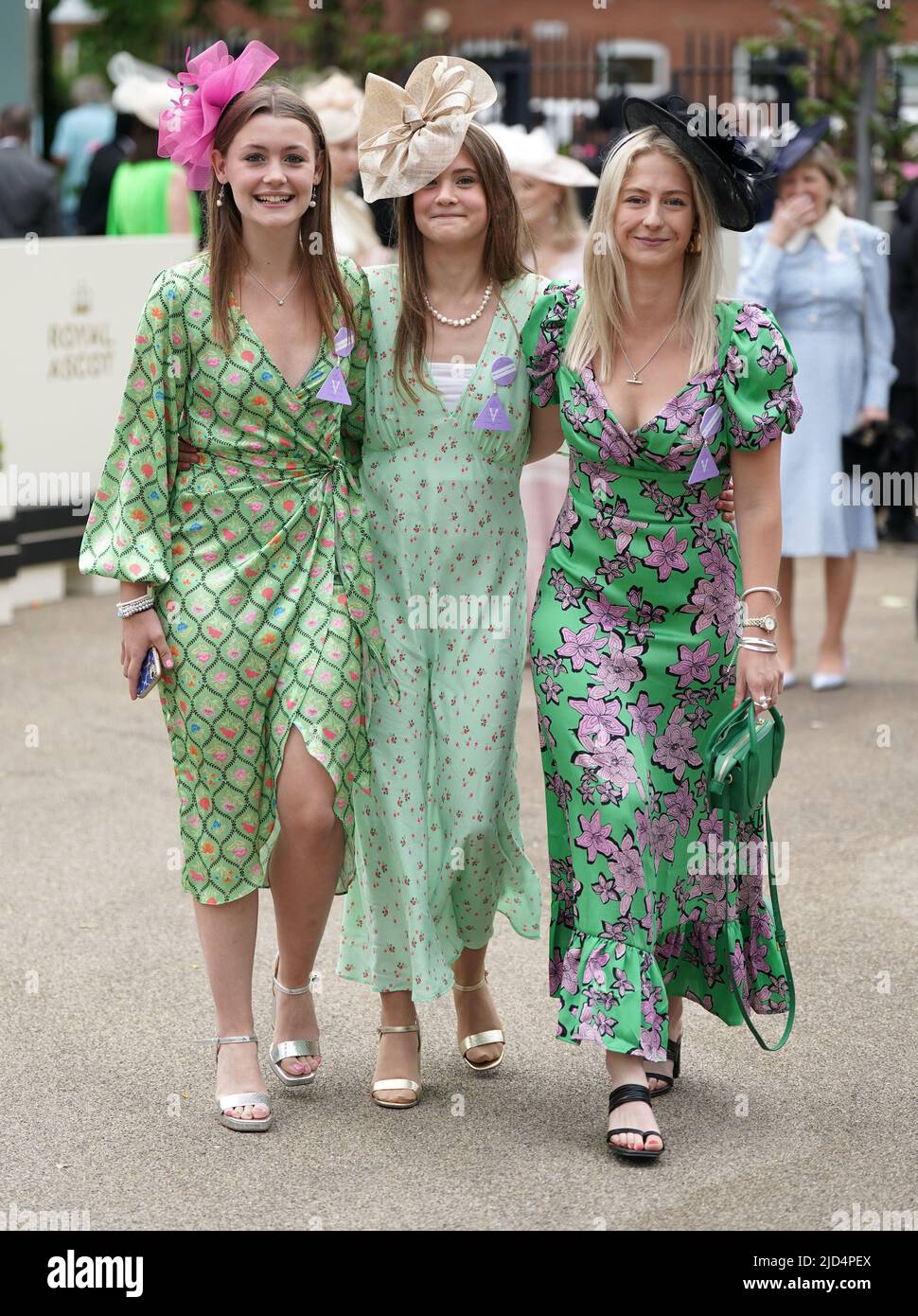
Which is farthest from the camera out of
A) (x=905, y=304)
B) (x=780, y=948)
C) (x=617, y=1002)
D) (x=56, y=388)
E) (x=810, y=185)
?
(x=905, y=304)

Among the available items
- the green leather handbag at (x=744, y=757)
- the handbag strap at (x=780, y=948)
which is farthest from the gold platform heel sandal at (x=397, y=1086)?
the green leather handbag at (x=744, y=757)

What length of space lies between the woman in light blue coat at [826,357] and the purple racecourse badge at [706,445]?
423 cm

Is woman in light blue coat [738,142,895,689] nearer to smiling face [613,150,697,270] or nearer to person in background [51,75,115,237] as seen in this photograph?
smiling face [613,150,697,270]

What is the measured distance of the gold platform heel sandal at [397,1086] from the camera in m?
4.18

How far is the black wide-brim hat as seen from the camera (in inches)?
154

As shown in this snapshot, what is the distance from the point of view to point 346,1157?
153 inches

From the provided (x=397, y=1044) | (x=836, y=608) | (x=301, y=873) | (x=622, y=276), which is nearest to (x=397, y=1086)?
(x=397, y=1044)

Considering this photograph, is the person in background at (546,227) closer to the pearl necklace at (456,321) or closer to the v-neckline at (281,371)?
the pearl necklace at (456,321)

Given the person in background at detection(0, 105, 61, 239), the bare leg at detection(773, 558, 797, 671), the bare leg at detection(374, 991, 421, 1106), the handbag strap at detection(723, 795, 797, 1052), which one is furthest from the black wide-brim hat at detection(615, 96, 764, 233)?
the person in background at detection(0, 105, 61, 239)

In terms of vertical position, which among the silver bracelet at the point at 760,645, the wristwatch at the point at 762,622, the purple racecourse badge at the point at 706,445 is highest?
the purple racecourse badge at the point at 706,445

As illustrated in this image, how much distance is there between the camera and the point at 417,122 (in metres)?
4.06

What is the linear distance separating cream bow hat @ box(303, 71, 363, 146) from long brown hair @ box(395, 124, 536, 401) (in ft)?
13.5

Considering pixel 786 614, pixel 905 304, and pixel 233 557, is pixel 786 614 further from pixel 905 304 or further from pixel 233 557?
pixel 233 557

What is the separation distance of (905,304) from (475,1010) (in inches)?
295
